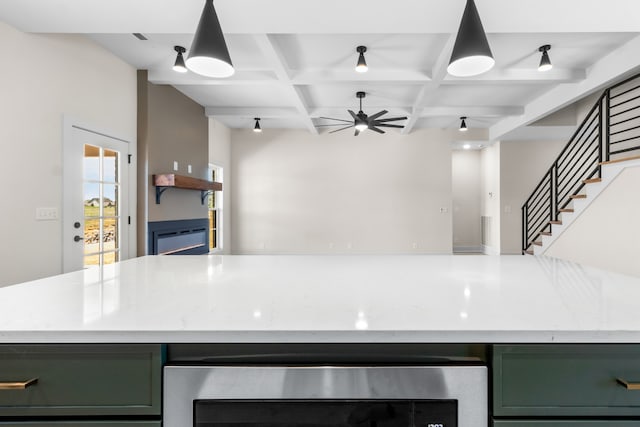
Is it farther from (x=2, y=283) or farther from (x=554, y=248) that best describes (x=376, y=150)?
(x=2, y=283)

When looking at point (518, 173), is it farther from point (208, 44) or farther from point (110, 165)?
point (110, 165)

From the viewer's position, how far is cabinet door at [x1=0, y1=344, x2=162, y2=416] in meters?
0.69

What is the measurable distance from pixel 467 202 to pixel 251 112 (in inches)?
229

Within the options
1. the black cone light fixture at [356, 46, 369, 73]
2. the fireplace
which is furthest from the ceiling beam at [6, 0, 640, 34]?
the fireplace

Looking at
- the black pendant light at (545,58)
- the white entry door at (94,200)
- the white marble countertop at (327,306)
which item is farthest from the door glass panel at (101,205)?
the black pendant light at (545,58)

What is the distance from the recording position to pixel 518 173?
7156 millimetres

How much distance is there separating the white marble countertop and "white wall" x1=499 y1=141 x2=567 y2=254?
21.6 feet

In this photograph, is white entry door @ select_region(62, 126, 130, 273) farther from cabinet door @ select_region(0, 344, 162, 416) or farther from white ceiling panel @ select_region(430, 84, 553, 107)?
white ceiling panel @ select_region(430, 84, 553, 107)

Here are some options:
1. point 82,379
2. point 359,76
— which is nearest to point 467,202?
point 359,76

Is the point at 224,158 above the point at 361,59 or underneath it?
underneath

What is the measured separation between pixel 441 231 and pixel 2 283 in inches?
272

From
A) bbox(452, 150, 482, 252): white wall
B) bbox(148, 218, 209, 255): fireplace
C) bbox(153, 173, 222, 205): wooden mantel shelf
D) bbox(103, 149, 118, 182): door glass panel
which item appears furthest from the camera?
bbox(452, 150, 482, 252): white wall

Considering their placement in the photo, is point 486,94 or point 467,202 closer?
point 486,94

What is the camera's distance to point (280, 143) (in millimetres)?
7305
